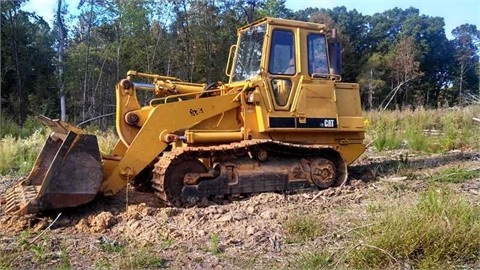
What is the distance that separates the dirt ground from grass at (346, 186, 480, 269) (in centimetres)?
23

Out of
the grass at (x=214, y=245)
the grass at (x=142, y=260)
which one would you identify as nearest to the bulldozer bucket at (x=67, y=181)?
the grass at (x=142, y=260)

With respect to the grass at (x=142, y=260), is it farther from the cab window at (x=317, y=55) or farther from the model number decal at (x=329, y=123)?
the cab window at (x=317, y=55)

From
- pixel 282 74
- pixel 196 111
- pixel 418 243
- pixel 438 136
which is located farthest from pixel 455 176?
pixel 438 136

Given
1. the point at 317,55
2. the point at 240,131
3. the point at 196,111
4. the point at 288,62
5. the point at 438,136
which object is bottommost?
the point at 438,136

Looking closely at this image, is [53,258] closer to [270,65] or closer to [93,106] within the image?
[270,65]

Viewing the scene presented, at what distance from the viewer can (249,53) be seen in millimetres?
8109

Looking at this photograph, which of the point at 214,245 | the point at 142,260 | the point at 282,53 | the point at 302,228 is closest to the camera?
the point at 142,260

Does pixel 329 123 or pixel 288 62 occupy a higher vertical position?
pixel 288 62

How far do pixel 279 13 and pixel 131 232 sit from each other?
2753 centimetres

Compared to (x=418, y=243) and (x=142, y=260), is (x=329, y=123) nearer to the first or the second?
(x=418, y=243)

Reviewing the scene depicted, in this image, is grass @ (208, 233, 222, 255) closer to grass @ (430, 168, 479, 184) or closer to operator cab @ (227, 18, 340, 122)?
operator cab @ (227, 18, 340, 122)

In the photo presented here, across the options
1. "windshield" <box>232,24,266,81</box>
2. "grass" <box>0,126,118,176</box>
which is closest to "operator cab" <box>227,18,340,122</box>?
"windshield" <box>232,24,266,81</box>

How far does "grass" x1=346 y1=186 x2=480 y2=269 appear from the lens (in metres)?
3.91

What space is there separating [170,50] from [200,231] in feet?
85.3
